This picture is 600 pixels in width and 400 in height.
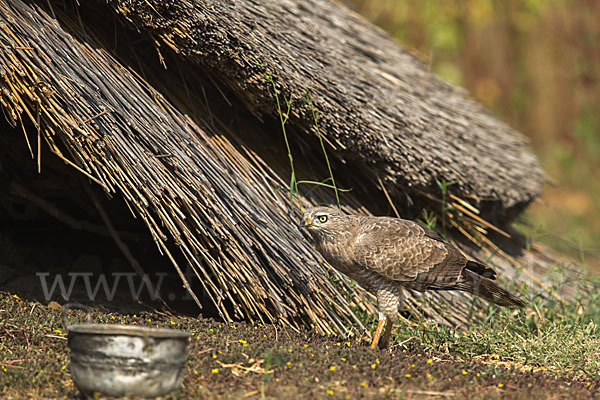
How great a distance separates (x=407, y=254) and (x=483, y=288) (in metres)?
0.69

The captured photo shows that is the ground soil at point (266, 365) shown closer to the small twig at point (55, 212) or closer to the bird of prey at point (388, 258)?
the bird of prey at point (388, 258)

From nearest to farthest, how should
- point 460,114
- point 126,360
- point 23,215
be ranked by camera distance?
1. point 126,360
2. point 23,215
3. point 460,114

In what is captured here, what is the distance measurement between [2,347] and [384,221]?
249 cm

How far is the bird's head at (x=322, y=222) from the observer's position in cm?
405

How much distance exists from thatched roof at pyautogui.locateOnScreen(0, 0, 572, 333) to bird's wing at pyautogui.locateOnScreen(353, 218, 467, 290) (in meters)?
0.59

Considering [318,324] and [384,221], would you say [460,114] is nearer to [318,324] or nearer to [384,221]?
[384,221]

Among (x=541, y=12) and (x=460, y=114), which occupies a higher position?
(x=541, y=12)

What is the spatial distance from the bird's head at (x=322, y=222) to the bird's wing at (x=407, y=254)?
17 centimetres

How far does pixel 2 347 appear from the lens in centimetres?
375

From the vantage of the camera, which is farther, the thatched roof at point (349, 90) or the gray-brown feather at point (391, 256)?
the thatched roof at point (349, 90)

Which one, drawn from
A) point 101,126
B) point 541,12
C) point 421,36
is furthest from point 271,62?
point 541,12

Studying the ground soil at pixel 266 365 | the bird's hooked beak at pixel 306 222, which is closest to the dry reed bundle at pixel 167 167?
the ground soil at pixel 266 365

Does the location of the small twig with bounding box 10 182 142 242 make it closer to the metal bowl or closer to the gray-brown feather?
the gray-brown feather
